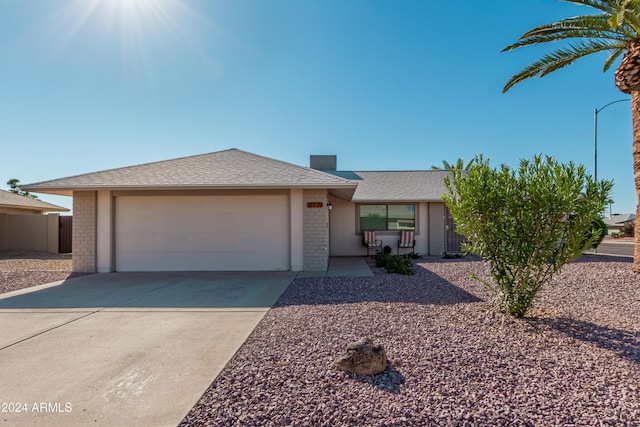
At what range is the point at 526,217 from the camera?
4.25 meters

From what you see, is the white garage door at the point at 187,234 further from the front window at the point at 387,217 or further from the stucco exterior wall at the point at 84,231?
the front window at the point at 387,217

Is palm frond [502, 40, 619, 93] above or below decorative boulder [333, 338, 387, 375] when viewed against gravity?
above

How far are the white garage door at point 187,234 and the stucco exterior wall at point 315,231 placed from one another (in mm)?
1423

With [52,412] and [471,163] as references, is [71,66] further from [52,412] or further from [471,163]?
[471,163]

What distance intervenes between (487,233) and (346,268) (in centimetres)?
566

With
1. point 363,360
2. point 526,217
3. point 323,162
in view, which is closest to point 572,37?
point 526,217

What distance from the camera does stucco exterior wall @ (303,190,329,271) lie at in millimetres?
9000

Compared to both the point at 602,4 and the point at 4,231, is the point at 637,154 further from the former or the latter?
the point at 4,231

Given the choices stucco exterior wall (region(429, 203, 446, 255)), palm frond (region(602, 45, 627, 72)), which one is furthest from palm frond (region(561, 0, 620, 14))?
stucco exterior wall (region(429, 203, 446, 255))

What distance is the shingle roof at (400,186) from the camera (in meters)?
13.3

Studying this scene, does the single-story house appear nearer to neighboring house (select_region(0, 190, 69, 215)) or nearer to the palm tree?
the palm tree

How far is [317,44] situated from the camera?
9961 millimetres

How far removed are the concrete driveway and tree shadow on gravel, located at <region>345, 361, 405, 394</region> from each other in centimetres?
141

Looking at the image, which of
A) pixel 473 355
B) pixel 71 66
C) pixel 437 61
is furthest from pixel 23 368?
pixel 437 61
